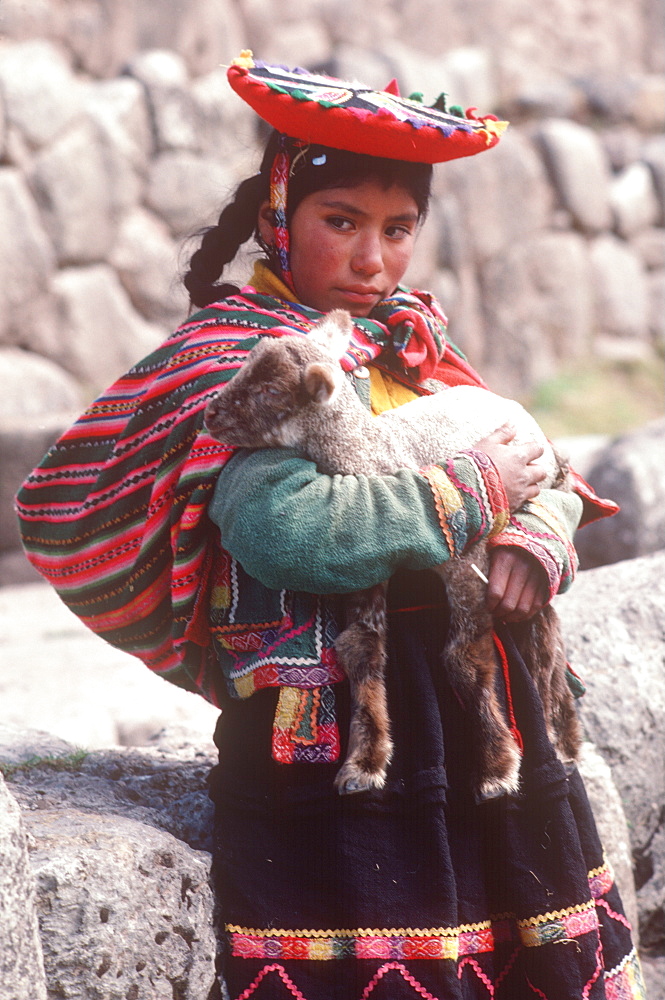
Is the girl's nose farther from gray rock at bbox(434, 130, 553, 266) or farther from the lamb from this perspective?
gray rock at bbox(434, 130, 553, 266)

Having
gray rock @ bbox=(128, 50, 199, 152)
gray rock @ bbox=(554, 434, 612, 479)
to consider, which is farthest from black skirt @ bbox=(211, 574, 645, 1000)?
gray rock @ bbox=(128, 50, 199, 152)

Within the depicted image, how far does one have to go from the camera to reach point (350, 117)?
1913mm

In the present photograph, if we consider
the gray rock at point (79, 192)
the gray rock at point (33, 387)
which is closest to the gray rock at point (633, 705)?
the gray rock at point (33, 387)

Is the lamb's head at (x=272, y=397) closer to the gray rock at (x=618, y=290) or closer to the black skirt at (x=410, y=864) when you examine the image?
the black skirt at (x=410, y=864)

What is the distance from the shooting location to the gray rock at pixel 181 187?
9.27 meters

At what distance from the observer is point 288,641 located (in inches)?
71.4

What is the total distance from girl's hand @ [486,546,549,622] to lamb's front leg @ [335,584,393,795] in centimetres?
21

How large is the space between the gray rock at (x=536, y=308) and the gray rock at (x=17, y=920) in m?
10.1

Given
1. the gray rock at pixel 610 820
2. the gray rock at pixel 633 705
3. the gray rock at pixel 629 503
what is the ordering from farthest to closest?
the gray rock at pixel 629 503, the gray rock at pixel 633 705, the gray rock at pixel 610 820

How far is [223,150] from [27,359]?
2.86 meters

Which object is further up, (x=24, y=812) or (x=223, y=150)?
(x=223, y=150)

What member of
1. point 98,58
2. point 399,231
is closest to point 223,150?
point 98,58

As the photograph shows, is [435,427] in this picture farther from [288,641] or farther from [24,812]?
[24,812]

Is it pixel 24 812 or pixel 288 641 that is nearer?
pixel 288 641
